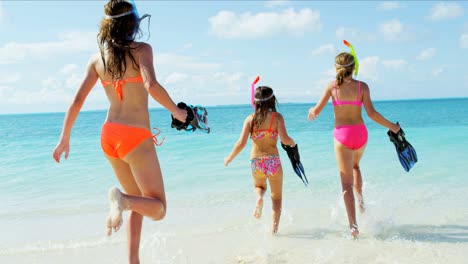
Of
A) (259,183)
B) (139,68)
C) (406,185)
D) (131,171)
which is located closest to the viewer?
(139,68)

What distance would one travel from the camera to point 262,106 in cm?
449

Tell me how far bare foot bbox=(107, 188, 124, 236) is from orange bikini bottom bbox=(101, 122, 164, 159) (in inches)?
13.4

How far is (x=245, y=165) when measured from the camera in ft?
30.9

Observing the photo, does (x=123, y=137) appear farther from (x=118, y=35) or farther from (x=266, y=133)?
(x=266, y=133)

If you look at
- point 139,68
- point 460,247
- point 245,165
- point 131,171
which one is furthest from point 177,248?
point 245,165

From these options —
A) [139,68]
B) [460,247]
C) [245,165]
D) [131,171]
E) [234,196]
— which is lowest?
[245,165]

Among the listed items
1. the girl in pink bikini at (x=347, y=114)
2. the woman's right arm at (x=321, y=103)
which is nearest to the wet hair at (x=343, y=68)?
the girl in pink bikini at (x=347, y=114)

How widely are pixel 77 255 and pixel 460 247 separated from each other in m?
3.72

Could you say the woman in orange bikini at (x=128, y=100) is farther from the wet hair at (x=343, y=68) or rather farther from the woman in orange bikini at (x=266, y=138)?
the wet hair at (x=343, y=68)

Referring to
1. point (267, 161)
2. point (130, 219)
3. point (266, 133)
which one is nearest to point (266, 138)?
point (266, 133)

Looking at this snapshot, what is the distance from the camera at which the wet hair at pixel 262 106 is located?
449cm

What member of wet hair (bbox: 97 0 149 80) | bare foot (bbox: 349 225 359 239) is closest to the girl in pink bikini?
bare foot (bbox: 349 225 359 239)

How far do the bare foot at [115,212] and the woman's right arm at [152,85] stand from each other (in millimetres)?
613

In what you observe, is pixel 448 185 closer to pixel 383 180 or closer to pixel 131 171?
pixel 383 180
